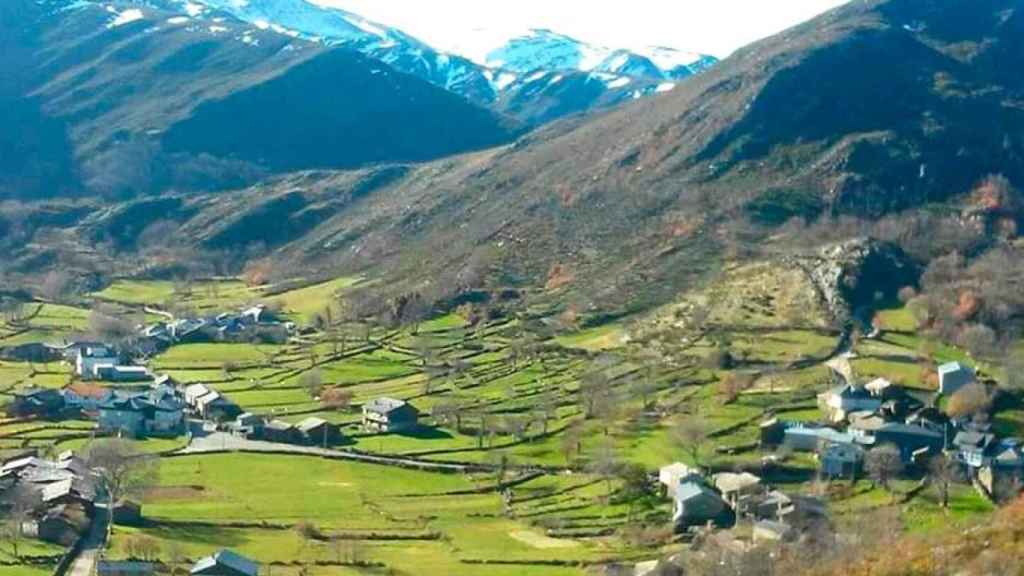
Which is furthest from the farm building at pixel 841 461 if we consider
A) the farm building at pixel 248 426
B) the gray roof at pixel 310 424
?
the farm building at pixel 248 426

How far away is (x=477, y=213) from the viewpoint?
164 metres

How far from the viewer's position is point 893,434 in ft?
239

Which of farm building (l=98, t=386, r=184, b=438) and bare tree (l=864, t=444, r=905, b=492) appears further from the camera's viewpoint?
farm building (l=98, t=386, r=184, b=438)

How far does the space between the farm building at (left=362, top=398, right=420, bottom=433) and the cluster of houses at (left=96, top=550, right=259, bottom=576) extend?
3015 centimetres

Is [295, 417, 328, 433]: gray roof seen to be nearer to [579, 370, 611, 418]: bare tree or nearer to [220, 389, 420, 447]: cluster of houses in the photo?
[220, 389, 420, 447]: cluster of houses

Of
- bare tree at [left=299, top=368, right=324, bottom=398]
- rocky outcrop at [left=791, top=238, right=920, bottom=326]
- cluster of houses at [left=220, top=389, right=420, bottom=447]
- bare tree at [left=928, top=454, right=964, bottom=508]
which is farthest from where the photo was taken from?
rocky outcrop at [left=791, top=238, right=920, bottom=326]

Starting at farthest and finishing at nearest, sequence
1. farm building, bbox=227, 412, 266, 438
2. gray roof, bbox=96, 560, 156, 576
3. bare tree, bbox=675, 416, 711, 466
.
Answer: farm building, bbox=227, 412, 266, 438, bare tree, bbox=675, 416, 711, 466, gray roof, bbox=96, 560, 156, 576

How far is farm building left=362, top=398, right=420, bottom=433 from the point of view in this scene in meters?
82.4

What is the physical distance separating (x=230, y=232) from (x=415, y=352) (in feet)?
289

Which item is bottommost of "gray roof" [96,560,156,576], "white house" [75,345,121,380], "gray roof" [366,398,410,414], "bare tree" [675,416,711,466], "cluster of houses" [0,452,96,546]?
"white house" [75,345,121,380]

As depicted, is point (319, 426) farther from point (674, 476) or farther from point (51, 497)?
point (674, 476)

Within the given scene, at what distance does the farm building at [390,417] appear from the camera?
82.4 metres

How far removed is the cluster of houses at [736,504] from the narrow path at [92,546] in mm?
24748

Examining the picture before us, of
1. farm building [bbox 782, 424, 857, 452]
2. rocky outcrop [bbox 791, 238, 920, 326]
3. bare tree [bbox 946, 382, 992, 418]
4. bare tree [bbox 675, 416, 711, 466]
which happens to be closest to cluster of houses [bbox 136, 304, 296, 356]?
rocky outcrop [bbox 791, 238, 920, 326]
